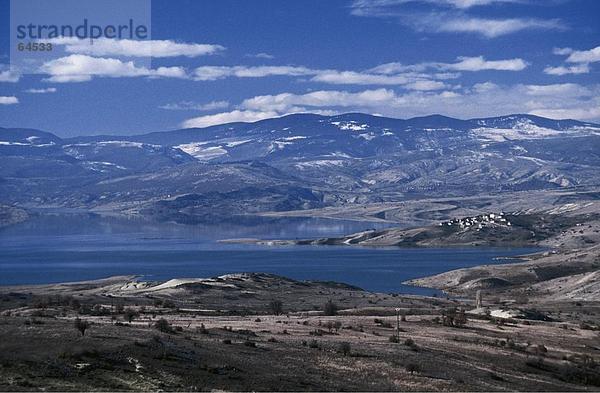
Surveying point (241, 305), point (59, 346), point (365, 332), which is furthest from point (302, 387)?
point (241, 305)

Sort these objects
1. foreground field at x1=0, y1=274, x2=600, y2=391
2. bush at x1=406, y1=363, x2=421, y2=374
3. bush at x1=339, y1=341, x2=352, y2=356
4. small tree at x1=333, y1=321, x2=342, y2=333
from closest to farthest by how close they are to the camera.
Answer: foreground field at x1=0, y1=274, x2=600, y2=391, bush at x1=406, y1=363, x2=421, y2=374, bush at x1=339, y1=341, x2=352, y2=356, small tree at x1=333, y1=321, x2=342, y2=333

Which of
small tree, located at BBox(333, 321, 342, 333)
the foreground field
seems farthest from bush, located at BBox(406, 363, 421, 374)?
small tree, located at BBox(333, 321, 342, 333)

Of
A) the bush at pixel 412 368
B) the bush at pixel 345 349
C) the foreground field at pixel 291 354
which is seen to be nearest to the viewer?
the foreground field at pixel 291 354

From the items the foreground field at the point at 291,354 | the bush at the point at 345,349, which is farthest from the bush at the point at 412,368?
the bush at the point at 345,349

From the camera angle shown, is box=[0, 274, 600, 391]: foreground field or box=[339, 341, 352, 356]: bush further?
box=[339, 341, 352, 356]: bush

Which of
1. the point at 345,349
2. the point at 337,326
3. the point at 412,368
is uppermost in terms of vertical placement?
the point at 345,349

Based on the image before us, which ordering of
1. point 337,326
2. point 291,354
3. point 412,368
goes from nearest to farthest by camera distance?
1. point 412,368
2. point 291,354
3. point 337,326

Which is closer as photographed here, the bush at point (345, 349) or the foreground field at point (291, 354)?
the foreground field at point (291, 354)

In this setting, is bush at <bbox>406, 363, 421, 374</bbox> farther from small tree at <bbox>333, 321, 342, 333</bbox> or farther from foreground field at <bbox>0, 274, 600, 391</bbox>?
small tree at <bbox>333, 321, 342, 333</bbox>

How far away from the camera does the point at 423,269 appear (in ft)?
529

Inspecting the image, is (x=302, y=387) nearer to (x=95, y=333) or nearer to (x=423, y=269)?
(x=95, y=333)

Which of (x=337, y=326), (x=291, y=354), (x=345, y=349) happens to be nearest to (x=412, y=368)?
(x=345, y=349)

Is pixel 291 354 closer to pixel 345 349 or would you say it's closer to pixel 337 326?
pixel 345 349

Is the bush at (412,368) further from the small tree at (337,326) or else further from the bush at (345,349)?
the small tree at (337,326)
